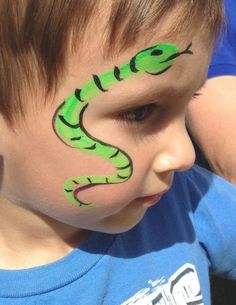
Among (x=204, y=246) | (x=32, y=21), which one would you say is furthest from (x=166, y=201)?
(x=32, y=21)

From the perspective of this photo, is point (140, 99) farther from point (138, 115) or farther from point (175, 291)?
point (175, 291)

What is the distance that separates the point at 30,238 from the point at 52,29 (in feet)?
1.39

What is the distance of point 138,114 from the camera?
89 centimetres

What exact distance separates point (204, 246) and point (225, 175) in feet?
0.75

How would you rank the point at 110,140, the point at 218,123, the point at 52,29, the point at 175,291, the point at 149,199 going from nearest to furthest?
the point at 52,29
the point at 110,140
the point at 149,199
the point at 175,291
the point at 218,123

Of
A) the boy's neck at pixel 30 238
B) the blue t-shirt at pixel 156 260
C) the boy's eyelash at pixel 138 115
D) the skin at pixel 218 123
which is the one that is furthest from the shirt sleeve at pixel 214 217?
the boy's eyelash at pixel 138 115

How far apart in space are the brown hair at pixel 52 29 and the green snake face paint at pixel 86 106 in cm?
3

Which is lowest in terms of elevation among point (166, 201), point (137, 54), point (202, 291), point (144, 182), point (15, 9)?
point (202, 291)

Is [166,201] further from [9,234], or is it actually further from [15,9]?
[15,9]

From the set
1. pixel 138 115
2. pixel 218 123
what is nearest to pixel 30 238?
pixel 138 115

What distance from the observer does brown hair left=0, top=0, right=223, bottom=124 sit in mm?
783

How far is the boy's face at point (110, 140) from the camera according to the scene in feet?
2.81

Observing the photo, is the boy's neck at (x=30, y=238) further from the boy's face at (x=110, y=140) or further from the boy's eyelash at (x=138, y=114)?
the boy's eyelash at (x=138, y=114)

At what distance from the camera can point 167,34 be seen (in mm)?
843
